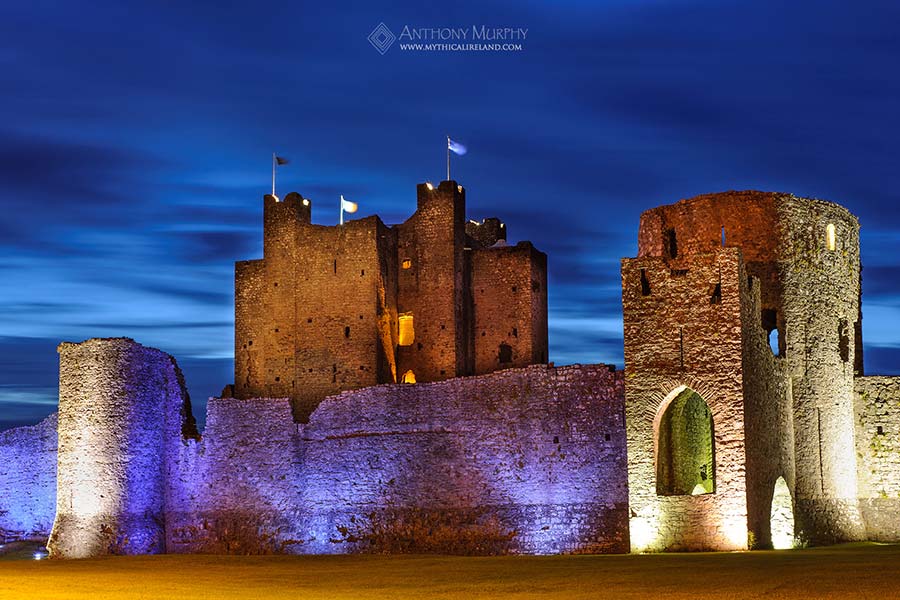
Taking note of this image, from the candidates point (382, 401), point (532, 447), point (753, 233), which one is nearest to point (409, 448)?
point (382, 401)

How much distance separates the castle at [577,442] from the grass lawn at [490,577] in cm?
256

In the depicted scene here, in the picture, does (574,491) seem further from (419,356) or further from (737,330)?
(419,356)

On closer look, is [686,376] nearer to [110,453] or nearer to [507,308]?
[110,453]

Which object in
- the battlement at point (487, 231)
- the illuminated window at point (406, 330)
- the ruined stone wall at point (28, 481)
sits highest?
the battlement at point (487, 231)

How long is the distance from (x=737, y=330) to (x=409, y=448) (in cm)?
890

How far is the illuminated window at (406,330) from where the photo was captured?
45.2 metres

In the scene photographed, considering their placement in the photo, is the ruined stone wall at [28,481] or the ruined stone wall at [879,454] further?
the ruined stone wall at [28,481]

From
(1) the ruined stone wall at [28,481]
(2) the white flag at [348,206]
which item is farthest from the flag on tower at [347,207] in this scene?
(1) the ruined stone wall at [28,481]

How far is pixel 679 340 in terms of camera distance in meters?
29.2

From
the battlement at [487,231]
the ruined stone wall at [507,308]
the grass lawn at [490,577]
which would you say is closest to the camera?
the grass lawn at [490,577]

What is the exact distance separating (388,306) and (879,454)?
17.8 m

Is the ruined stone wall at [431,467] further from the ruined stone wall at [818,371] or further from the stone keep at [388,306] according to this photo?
the stone keep at [388,306]

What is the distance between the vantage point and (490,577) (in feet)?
76.7

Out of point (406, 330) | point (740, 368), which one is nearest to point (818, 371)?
point (740, 368)
